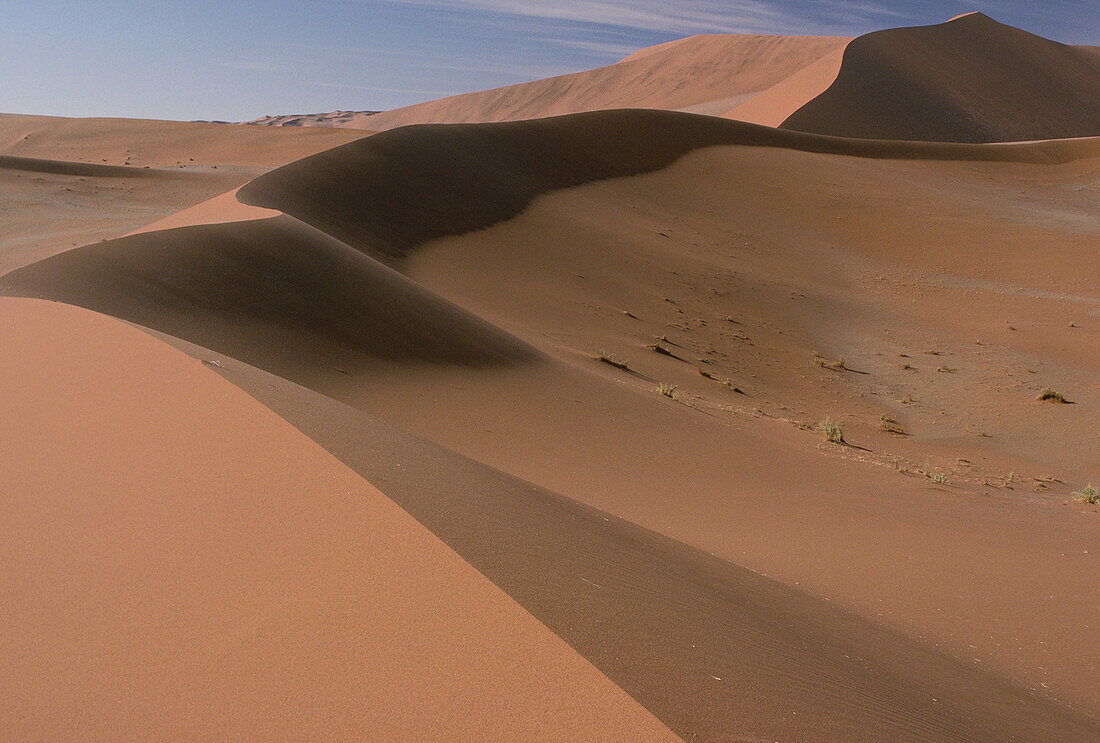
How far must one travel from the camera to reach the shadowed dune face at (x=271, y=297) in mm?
7375

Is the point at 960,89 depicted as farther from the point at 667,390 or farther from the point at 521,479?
the point at 521,479

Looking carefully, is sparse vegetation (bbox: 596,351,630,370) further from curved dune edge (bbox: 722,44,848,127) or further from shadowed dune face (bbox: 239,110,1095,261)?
curved dune edge (bbox: 722,44,848,127)

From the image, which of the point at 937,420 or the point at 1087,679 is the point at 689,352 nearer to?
the point at 937,420

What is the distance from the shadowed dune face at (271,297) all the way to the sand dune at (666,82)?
69.7m

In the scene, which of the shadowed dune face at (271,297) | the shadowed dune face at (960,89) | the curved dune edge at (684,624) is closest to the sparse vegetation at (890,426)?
the shadowed dune face at (271,297)

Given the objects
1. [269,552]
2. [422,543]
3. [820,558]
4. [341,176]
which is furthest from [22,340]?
[341,176]

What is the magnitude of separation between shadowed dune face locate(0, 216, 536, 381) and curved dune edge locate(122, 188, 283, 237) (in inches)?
22.4

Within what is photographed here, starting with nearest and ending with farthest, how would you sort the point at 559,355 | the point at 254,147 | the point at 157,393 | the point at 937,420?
the point at 157,393
the point at 559,355
the point at 937,420
the point at 254,147

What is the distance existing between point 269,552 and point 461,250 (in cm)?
1444

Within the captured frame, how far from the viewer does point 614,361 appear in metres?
11.8

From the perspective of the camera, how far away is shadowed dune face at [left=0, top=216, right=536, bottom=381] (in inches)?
290

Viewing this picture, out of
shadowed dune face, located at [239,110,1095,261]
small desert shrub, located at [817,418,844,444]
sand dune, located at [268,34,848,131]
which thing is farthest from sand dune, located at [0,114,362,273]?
sand dune, located at [268,34,848,131]

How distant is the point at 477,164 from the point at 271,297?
13.8 meters

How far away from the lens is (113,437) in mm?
Result: 3566
